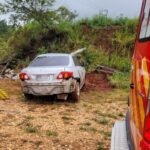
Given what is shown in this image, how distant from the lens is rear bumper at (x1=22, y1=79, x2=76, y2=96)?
11719 millimetres

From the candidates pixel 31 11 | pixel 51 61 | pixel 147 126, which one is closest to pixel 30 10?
→ pixel 31 11

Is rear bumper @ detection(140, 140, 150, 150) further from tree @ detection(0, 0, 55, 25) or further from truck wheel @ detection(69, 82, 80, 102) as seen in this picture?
tree @ detection(0, 0, 55, 25)

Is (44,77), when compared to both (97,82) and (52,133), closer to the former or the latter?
(52,133)

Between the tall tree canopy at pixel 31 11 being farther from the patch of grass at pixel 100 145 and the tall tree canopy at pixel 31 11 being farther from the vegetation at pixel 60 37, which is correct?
the patch of grass at pixel 100 145

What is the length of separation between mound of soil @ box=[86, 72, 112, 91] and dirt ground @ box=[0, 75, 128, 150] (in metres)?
1.74

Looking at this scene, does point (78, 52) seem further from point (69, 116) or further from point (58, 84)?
point (69, 116)

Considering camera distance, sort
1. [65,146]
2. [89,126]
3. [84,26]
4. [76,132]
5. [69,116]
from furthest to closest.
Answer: [84,26], [69,116], [89,126], [76,132], [65,146]

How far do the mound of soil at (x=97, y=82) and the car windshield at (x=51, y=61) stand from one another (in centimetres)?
313

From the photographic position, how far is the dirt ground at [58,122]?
752 centimetres

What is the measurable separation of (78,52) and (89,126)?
32.7ft

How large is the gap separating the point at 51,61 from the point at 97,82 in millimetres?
4808

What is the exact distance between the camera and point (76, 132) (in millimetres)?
8398

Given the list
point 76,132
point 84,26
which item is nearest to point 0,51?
point 84,26

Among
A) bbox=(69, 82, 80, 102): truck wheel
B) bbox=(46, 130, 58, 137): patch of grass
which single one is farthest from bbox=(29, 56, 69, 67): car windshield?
bbox=(46, 130, 58, 137): patch of grass
